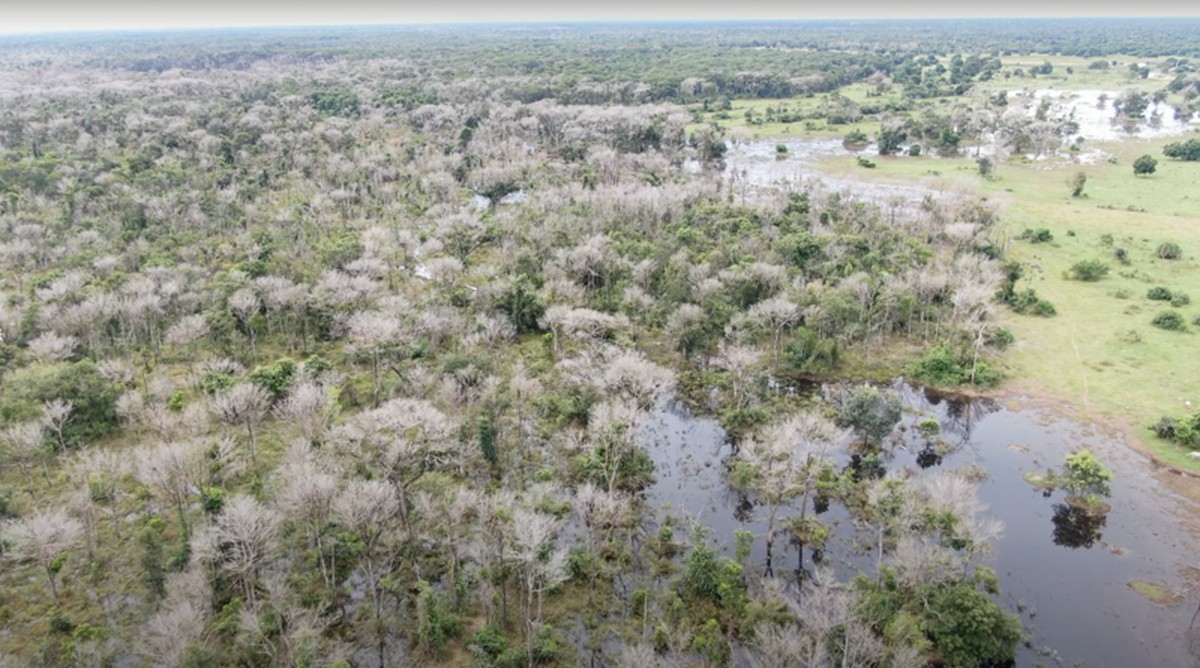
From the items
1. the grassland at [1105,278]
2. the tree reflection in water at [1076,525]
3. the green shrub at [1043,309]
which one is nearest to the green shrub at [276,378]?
→ the tree reflection in water at [1076,525]

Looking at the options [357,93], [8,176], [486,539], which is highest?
[357,93]

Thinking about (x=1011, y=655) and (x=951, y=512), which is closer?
(x=1011, y=655)

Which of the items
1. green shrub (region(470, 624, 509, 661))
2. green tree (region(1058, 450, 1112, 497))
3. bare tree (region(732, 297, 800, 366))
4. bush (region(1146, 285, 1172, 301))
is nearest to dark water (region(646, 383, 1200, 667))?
green tree (region(1058, 450, 1112, 497))

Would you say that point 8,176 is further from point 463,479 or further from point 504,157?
point 463,479

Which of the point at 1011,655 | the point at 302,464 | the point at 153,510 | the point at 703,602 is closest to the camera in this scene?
the point at 1011,655

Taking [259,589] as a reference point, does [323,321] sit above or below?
above

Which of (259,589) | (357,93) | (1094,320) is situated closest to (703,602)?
(259,589)

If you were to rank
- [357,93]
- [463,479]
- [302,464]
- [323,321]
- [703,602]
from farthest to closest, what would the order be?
[357,93]
[323,321]
[463,479]
[302,464]
[703,602]
